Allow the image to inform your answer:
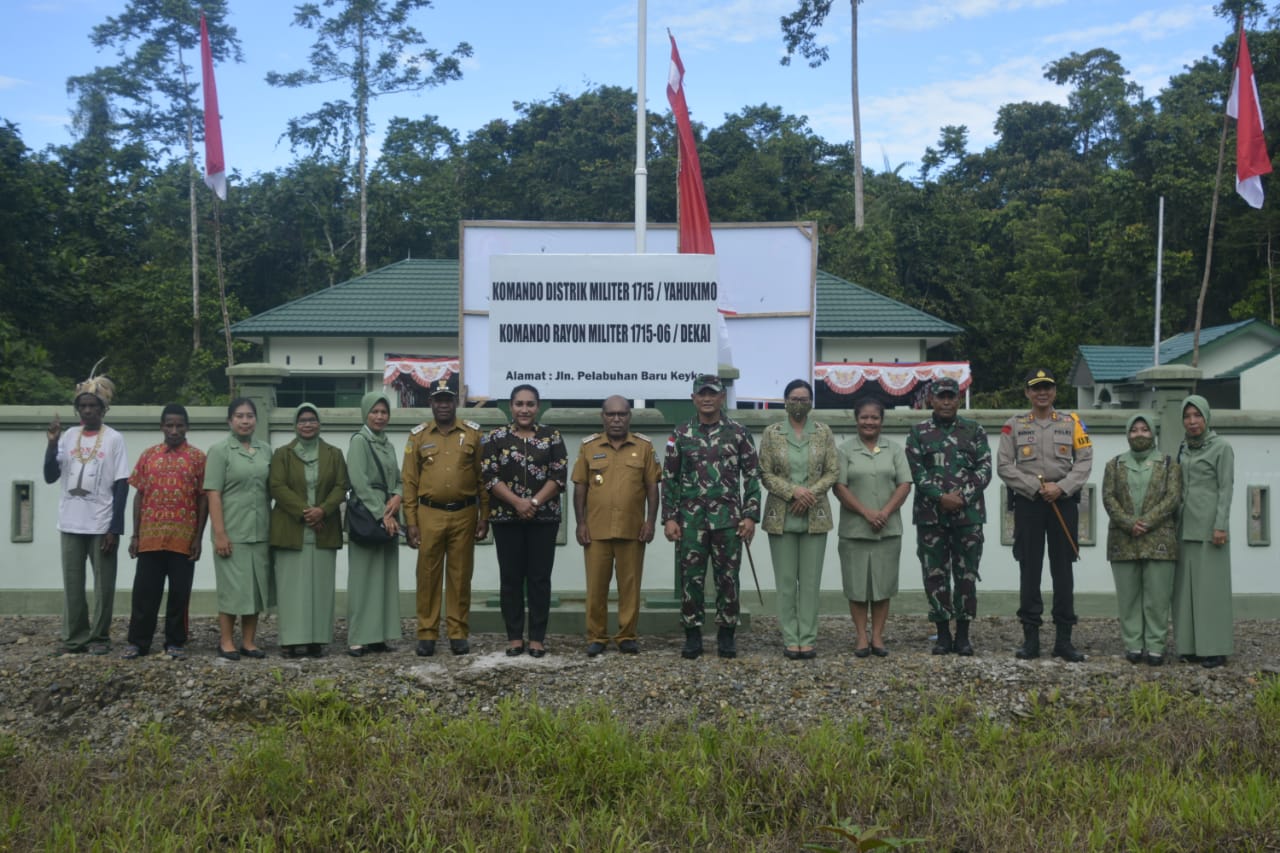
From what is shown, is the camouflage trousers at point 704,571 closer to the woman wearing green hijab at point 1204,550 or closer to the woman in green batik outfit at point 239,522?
the woman in green batik outfit at point 239,522

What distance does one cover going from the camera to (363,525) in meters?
7.57

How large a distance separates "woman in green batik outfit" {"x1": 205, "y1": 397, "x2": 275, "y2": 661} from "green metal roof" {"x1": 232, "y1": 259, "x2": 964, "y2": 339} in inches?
764

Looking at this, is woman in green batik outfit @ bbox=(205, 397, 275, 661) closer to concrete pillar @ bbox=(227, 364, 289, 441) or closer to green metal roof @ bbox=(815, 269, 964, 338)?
concrete pillar @ bbox=(227, 364, 289, 441)

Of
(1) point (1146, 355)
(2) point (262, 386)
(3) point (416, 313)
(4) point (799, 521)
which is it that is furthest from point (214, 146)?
(1) point (1146, 355)

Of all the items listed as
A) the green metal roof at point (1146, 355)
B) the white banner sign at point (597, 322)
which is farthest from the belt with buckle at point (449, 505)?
the green metal roof at point (1146, 355)

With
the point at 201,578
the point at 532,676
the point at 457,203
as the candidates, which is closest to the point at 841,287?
the point at 457,203

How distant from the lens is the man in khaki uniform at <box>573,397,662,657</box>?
24.4 ft

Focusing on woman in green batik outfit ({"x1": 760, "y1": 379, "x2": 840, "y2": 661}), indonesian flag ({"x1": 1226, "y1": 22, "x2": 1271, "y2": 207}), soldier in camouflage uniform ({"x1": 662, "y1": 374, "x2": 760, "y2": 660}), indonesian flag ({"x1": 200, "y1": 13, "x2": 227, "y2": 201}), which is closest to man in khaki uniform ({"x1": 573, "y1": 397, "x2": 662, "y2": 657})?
soldier in camouflage uniform ({"x1": 662, "y1": 374, "x2": 760, "y2": 660})

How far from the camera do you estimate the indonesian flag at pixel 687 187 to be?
12.3m

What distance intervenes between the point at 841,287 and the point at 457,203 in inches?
648

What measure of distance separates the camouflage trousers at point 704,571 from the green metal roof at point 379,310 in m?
19.8

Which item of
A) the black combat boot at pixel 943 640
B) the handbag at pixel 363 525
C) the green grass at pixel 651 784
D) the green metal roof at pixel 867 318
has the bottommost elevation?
the green grass at pixel 651 784

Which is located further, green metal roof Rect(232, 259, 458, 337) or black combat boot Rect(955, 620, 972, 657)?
green metal roof Rect(232, 259, 458, 337)

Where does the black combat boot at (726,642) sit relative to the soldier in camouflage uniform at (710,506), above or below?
below
